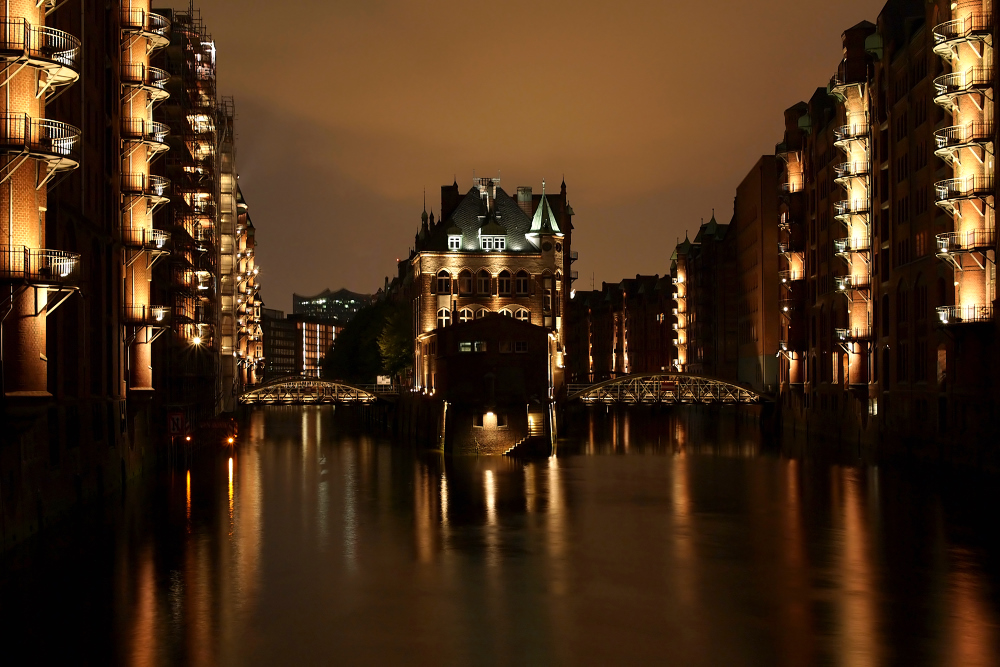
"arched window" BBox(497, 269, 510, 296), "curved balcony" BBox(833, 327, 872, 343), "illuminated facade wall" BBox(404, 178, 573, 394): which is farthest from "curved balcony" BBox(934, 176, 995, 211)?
"arched window" BBox(497, 269, 510, 296)

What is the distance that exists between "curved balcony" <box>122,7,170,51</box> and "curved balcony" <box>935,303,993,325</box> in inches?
1532


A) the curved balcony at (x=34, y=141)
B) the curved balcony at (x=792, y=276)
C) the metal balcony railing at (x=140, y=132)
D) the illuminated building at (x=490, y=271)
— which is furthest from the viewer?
the illuminated building at (x=490, y=271)

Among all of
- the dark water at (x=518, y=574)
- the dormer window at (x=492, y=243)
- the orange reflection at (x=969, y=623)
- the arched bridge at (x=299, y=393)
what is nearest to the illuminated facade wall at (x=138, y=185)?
the dark water at (x=518, y=574)

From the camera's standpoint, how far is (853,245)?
77.7 m

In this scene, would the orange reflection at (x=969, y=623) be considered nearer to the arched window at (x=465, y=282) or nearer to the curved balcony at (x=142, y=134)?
the curved balcony at (x=142, y=134)

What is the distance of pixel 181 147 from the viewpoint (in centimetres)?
7525

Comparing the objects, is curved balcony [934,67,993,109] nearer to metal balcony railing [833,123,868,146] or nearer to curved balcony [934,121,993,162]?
curved balcony [934,121,993,162]

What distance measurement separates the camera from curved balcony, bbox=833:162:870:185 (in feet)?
252

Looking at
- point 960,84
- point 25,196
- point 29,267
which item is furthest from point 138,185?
point 960,84

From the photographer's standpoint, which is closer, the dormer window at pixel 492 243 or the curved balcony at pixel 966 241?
the curved balcony at pixel 966 241

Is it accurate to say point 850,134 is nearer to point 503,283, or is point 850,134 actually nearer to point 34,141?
point 503,283

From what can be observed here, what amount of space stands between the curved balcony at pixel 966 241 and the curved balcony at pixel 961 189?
55.1 inches

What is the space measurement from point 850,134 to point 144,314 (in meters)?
48.0

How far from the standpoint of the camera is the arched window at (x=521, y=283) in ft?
375
